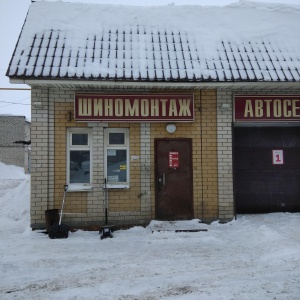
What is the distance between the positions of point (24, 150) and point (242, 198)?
110 feet

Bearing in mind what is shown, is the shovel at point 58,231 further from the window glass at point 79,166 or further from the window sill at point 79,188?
the window glass at point 79,166

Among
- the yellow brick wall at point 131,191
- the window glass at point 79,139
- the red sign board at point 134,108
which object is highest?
the red sign board at point 134,108

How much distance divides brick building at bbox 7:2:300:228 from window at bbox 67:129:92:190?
0.08ft

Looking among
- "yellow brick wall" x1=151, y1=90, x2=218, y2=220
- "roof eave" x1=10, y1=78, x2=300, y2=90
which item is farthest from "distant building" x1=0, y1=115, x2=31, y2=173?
"yellow brick wall" x1=151, y1=90, x2=218, y2=220

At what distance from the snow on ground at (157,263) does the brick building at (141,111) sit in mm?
794

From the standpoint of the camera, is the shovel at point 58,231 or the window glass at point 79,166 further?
the window glass at point 79,166

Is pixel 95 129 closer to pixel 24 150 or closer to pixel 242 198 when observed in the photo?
pixel 242 198

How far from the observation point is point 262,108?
8117 millimetres

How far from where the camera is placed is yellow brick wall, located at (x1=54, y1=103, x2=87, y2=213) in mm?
7656

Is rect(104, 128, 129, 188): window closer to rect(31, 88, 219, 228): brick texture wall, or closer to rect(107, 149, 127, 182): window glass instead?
rect(107, 149, 127, 182): window glass

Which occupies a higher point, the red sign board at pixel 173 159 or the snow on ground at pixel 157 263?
the red sign board at pixel 173 159

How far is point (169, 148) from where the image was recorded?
26.3ft

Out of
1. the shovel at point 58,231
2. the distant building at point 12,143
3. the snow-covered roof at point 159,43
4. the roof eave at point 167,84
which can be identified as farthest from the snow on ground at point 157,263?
the distant building at point 12,143

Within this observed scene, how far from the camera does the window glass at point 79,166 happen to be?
7.85 meters
